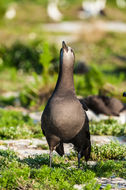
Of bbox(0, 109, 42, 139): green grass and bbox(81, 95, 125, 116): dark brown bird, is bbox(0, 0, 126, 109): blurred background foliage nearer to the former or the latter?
bbox(81, 95, 125, 116): dark brown bird

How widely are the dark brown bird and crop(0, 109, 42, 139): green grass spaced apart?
1573 mm

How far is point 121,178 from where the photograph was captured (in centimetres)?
433

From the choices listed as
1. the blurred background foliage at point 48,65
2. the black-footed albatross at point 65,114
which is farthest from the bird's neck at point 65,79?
the blurred background foliage at point 48,65

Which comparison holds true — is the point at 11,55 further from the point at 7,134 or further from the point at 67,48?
the point at 67,48

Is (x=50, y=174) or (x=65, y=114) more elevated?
(x=65, y=114)

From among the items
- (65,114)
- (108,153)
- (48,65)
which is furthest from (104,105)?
(65,114)

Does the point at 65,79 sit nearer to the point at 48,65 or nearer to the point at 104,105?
the point at 104,105

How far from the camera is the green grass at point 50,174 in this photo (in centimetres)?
388

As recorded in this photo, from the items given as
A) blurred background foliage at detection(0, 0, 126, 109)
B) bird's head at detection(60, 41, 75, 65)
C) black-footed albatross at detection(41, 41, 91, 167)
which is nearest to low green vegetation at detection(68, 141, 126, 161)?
black-footed albatross at detection(41, 41, 91, 167)

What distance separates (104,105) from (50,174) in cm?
498

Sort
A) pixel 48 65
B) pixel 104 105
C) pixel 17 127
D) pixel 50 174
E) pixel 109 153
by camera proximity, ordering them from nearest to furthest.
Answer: pixel 50 174, pixel 109 153, pixel 17 127, pixel 104 105, pixel 48 65

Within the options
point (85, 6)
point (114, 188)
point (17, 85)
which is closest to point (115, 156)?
point (114, 188)

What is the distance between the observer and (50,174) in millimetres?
4121

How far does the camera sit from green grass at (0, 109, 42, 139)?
6.70 m
